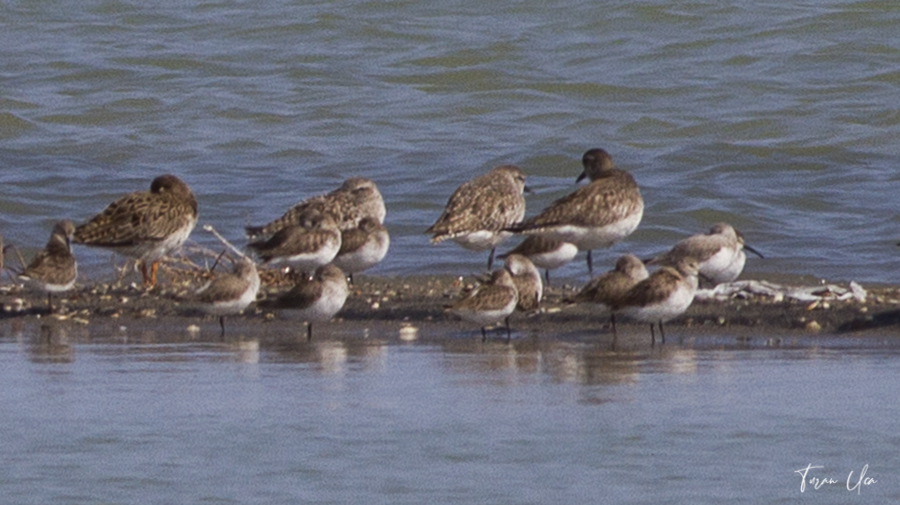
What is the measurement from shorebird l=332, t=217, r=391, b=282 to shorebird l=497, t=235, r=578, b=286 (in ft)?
3.30

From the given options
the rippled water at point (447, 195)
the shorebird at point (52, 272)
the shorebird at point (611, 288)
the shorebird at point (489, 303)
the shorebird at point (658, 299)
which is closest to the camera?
the rippled water at point (447, 195)

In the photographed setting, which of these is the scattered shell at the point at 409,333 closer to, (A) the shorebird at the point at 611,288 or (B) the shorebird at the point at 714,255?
(A) the shorebird at the point at 611,288

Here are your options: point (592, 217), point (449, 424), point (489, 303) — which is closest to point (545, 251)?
point (592, 217)

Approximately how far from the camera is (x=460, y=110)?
75.2 ft

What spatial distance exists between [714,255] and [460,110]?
1126 centimetres

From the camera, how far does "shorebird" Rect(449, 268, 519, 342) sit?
34.8 ft

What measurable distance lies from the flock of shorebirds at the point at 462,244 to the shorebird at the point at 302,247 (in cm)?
1

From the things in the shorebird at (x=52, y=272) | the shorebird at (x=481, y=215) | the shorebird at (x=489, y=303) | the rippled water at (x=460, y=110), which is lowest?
the shorebird at (x=489, y=303)

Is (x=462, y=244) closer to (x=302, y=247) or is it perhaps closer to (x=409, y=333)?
(x=302, y=247)

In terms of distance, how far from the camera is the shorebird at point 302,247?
41.0 ft

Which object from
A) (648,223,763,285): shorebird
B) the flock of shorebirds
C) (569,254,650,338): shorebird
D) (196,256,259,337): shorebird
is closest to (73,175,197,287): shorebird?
the flock of shorebirds

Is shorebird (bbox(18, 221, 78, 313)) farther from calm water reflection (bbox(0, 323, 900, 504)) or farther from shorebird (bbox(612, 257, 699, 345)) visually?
shorebird (bbox(612, 257, 699, 345))

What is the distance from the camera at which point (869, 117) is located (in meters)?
21.2

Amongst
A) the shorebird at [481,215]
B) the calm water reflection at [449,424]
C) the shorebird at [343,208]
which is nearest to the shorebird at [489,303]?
the calm water reflection at [449,424]
